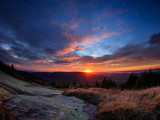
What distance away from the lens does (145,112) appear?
10.8 feet

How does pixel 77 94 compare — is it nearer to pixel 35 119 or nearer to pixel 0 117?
pixel 35 119

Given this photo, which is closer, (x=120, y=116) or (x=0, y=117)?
(x=0, y=117)

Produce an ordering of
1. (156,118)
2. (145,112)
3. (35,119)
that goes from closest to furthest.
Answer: (35,119) < (156,118) < (145,112)

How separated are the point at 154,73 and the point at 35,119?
54.0 m

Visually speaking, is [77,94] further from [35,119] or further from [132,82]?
[132,82]

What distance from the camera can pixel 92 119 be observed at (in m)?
3.71

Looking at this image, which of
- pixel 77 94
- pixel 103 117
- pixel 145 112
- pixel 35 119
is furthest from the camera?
pixel 77 94

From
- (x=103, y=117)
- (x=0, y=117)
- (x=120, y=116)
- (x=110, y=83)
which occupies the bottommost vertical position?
(x=110, y=83)

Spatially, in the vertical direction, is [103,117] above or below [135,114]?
below

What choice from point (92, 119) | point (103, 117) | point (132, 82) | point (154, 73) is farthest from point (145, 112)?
point (154, 73)

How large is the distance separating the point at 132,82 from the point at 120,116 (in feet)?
157

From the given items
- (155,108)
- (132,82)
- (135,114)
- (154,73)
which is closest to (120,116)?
(135,114)

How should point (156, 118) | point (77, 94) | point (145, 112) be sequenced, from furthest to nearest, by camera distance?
point (77, 94) → point (145, 112) → point (156, 118)

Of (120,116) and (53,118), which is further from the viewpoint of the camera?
(120,116)
